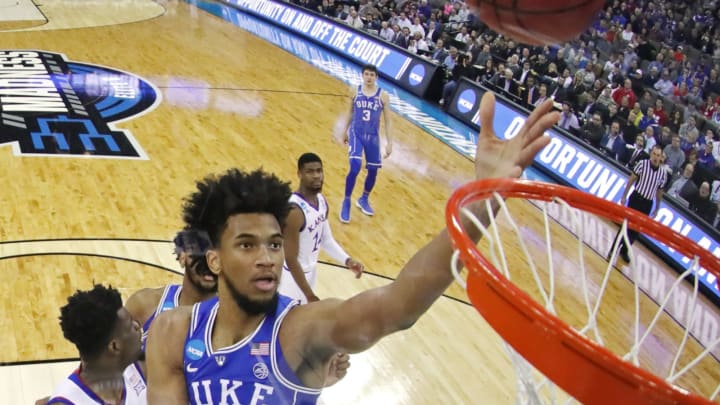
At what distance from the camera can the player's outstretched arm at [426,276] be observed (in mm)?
1881

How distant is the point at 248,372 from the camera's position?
88.0 inches

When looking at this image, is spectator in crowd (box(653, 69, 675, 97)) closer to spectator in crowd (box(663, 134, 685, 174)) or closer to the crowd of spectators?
the crowd of spectators

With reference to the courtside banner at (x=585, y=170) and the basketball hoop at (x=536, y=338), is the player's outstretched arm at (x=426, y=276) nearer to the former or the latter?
the basketball hoop at (x=536, y=338)

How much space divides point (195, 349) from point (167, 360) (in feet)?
0.36

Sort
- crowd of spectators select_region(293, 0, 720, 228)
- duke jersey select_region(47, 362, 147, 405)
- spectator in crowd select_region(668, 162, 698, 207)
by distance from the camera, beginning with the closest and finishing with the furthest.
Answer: duke jersey select_region(47, 362, 147, 405), spectator in crowd select_region(668, 162, 698, 207), crowd of spectators select_region(293, 0, 720, 228)

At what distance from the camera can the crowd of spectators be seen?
927 cm

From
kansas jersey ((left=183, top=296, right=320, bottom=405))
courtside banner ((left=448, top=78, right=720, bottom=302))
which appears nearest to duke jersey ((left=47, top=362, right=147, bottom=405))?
kansas jersey ((left=183, top=296, right=320, bottom=405))

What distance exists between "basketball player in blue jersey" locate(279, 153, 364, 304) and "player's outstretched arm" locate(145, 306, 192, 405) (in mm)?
2020

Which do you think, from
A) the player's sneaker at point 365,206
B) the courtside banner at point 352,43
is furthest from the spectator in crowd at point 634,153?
the courtside banner at point 352,43

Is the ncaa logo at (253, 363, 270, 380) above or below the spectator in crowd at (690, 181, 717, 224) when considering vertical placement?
below

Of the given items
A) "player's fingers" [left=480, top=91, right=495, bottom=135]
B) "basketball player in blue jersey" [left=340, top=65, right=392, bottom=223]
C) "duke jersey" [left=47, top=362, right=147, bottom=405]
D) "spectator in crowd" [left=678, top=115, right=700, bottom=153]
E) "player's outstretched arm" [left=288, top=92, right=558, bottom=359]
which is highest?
"spectator in crowd" [left=678, top=115, right=700, bottom=153]

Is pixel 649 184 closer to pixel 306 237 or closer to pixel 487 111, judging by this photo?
pixel 306 237

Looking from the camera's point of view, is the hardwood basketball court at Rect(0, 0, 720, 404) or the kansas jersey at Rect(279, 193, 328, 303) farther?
the hardwood basketball court at Rect(0, 0, 720, 404)

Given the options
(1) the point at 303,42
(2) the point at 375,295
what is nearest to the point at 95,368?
(2) the point at 375,295
